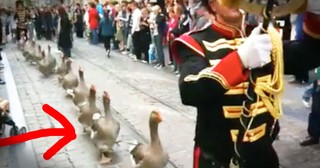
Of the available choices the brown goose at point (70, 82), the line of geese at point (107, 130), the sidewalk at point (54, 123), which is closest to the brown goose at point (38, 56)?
the sidewalk at point (54, 123)

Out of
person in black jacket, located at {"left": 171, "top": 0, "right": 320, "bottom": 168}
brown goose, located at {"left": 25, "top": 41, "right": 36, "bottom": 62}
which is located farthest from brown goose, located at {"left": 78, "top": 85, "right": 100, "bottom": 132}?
brown goose, located at {"left": 25, "top": 41, "right": 36, "bottom": 62}

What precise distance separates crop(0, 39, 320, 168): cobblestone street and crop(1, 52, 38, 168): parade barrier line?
0.04 meters

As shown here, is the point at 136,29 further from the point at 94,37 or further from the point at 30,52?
the point at 94,37

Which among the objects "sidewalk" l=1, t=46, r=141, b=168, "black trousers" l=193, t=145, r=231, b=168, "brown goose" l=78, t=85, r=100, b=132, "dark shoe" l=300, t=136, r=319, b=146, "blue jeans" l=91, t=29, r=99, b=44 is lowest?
"blue jeans" l=91, t=29, r=99, b=44

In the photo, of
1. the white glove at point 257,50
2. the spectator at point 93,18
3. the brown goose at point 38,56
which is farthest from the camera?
the spectator at point 93,18

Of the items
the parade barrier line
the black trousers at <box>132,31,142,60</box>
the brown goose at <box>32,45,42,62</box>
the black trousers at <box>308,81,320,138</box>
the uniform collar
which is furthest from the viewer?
the black trousers at <box>132,31,142,60</box>

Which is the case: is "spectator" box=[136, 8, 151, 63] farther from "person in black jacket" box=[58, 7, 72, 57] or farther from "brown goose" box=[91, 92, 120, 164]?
"brown goose" box=[91, 92, 120, 164]

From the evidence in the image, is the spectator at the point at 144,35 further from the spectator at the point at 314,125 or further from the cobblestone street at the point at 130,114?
the spectator at the point at 314,125

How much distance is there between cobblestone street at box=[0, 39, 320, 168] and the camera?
5.07m

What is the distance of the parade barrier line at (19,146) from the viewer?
5.06 meters

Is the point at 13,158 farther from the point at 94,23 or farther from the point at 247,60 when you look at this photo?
the point at 94,23

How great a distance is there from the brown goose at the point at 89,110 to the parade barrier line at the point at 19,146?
712mm

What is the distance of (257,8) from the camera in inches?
67.7

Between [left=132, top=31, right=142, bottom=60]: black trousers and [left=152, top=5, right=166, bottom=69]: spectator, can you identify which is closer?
[left=152, top=5, right=166, bottom=69]: spectator
